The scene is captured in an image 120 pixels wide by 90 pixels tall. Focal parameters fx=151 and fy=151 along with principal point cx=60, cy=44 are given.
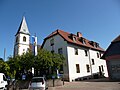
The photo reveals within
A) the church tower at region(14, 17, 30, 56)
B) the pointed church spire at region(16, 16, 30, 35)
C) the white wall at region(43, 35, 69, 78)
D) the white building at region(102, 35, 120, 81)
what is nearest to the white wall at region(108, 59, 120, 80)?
the white building at region(102, 35, 120, 81)

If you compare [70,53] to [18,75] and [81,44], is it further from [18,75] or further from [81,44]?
[18,75]

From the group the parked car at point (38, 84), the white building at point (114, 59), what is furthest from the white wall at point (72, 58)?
the parked car at point (38, 84)

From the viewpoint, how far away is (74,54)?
2952 cm

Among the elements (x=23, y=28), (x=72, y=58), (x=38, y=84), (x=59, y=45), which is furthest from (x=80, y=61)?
(x=23, y=28)

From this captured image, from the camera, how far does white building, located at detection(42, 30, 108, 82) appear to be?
27.8 metres

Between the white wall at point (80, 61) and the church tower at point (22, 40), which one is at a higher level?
the church tower at point (22, 40)

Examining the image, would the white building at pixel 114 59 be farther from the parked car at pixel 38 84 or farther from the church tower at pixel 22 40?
the church tower at pixel 22 40

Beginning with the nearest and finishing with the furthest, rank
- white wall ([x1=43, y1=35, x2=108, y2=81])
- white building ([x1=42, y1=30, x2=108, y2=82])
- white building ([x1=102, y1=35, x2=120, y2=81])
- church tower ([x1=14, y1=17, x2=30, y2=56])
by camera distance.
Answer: white building ([x1=102, y1=35, x2=120, y2=81]), white wall ([x1=43, y1=35, x2=108, y2=81]), white building ([x1=42, y1=30, x2=108, y2=82]), church tower ([x1=14, y1=17, x2=30, y2=56])

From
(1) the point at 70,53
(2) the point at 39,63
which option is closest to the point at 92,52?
(1) the point at 70,53

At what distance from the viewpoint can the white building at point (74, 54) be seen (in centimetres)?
2781

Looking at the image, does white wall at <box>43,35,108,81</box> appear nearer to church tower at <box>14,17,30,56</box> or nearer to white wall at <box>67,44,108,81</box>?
white wall at <box>67,44,108,81</box>

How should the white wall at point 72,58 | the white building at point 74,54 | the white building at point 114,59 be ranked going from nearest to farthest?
the white building at point 114,59 < the white wall at point 72,58 < the white building at point 74,54

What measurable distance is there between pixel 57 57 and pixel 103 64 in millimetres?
18606

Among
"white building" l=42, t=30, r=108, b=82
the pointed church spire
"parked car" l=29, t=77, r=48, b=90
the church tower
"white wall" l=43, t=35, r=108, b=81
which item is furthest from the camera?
the pointed church spire
